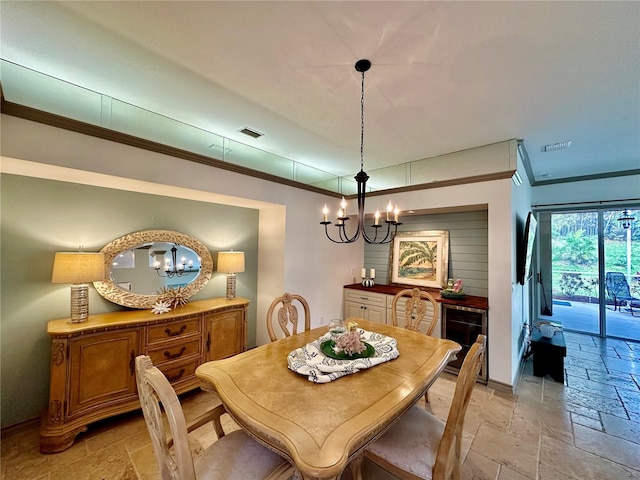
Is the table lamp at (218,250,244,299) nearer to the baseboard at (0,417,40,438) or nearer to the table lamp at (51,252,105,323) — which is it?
the table lamp at (51,252,105,323)

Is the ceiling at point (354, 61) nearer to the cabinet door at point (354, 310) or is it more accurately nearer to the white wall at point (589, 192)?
the white wall at point (589, 192)

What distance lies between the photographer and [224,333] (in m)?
3.07

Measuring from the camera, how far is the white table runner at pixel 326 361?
162 cm

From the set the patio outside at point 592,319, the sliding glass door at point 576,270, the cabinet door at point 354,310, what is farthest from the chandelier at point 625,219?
the cabinet door at point 354,310

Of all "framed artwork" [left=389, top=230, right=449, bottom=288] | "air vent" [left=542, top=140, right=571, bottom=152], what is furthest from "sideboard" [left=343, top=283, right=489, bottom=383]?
"air vent" [left=542, top=140, right=571, bottom=152]

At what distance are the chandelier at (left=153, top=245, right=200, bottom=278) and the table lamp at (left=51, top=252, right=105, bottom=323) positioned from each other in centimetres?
66

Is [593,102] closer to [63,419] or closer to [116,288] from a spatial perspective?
[116,288]

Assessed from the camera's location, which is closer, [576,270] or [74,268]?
[74,268]

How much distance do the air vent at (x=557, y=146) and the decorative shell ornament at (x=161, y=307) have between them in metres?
5.12

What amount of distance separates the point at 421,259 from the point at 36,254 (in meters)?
4.80

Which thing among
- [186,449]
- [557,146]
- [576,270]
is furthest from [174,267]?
[576,270]

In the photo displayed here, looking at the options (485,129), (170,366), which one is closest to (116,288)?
(170,366)

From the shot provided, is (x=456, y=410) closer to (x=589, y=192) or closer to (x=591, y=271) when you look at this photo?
(x=591, y=271)

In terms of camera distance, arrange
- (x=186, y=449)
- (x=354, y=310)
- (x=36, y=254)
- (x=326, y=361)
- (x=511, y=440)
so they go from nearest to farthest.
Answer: (x=186, y=449) → (x=326, y=361) → (x=511, y=440) → (x=36, y=254) → (x=354, y=310)
